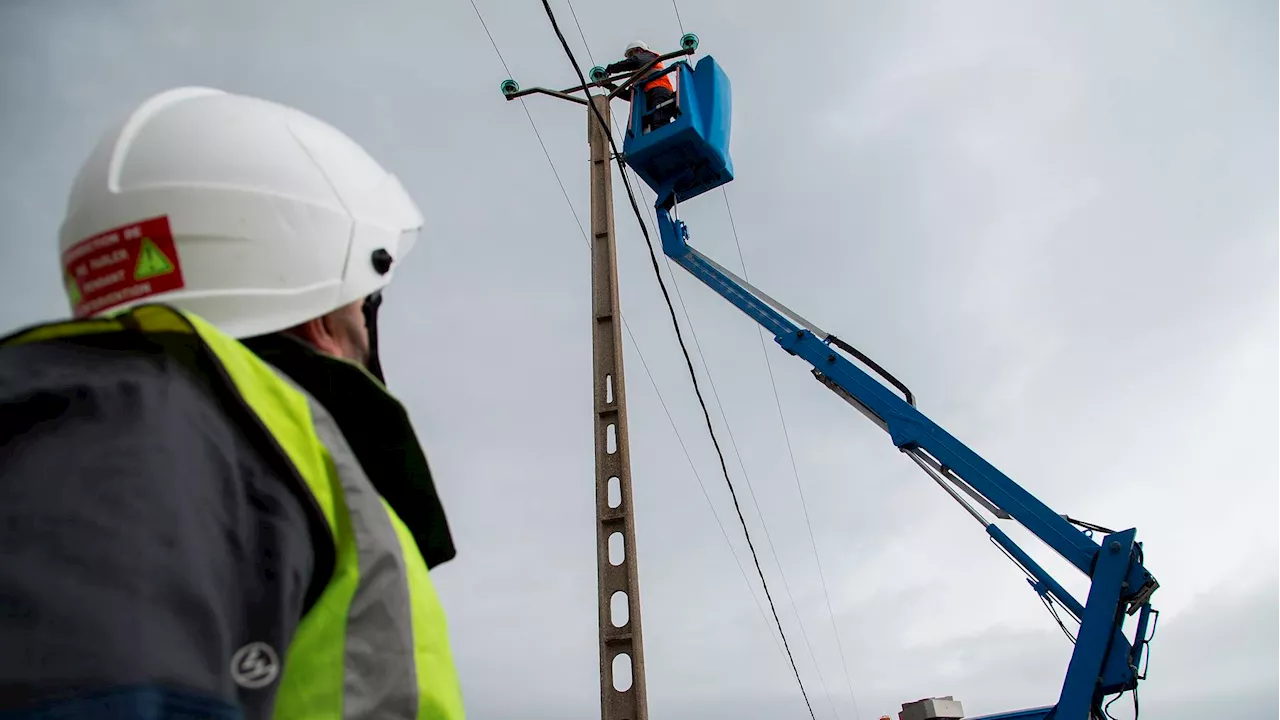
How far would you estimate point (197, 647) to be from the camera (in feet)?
2.06

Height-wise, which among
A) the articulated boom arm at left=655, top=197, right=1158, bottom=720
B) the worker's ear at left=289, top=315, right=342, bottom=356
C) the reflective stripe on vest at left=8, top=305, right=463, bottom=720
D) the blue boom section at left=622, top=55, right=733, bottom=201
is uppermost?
the blue boom section at left=622, top=55, right=733, bottom=201

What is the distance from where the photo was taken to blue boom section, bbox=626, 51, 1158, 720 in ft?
22.1

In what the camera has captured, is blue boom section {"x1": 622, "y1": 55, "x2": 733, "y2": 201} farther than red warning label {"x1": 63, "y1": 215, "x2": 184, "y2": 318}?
Yes

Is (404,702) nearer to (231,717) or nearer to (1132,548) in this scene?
(231,717)

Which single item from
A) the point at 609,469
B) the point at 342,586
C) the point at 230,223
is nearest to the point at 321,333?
the point at 230,223

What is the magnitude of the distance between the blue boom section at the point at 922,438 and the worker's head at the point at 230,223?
6.92 m

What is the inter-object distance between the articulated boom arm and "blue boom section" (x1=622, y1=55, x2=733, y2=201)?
491 millimetres

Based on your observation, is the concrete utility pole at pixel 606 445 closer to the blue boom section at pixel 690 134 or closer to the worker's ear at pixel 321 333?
the blue boom section at pixel 690 134

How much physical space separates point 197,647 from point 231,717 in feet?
0.20

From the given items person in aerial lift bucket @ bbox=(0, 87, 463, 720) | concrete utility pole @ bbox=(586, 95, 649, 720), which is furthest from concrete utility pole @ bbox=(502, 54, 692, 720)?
person in aerial lift bucket @ bbox=(0, 87, 463, 720)

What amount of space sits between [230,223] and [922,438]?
7.59 meters

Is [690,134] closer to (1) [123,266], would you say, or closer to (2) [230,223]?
(2) [230,223]

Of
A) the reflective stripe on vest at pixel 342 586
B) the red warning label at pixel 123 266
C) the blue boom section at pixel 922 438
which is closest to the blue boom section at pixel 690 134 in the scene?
the blue boom section at pixel 922 438

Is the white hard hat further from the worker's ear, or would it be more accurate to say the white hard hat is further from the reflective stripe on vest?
the reflective stripe on vest
